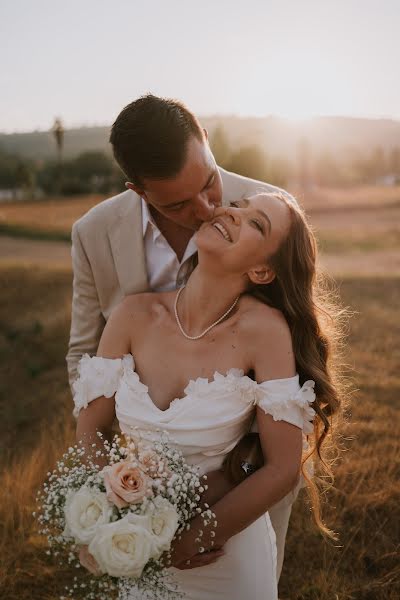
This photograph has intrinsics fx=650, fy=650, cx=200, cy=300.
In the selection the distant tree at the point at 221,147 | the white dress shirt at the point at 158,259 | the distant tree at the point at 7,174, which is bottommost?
the distant tree at the point at 7,174

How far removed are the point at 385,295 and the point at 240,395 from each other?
902cm

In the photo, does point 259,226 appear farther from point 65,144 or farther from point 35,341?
point 65,144

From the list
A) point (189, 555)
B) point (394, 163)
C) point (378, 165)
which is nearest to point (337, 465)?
point (189, 555)

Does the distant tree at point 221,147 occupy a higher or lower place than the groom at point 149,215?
lower

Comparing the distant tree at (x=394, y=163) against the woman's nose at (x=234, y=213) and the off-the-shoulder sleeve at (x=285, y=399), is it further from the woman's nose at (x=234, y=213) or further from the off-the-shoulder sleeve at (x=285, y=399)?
the off-the-shoulder sleeve at (x=285, y=399)

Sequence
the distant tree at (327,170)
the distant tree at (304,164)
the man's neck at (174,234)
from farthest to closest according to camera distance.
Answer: the distant tree at (327,170) < the distant tree at (304,164) < the man's neck at (174,234)

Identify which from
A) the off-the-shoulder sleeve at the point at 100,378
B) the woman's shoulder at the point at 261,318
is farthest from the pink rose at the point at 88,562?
the woman's shoulder at the point at 261,318

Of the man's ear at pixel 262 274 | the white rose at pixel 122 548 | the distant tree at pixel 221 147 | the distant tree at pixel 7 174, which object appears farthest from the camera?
the distant tree at pixel 7 174

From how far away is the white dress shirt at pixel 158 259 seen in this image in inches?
146

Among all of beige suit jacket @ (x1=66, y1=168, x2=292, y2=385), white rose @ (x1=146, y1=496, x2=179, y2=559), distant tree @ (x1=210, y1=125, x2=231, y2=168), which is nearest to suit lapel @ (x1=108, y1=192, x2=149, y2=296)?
beige suit jacket @ (x1=66, y1=168, x2=292, y2=385)

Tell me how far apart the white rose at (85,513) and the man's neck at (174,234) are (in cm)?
175

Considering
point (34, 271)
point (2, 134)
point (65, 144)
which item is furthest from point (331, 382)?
point (2, 134)

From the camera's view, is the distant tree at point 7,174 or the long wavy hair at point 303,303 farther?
the distant tree at point 7,174

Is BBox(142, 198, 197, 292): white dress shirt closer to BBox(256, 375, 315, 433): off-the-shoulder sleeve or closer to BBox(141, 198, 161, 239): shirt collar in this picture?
BBox(141, 198, 161, 239): shirt collar
